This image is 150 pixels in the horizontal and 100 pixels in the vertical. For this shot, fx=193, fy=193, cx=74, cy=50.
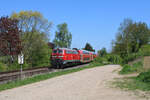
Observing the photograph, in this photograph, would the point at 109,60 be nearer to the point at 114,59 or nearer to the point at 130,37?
the point at 114,59

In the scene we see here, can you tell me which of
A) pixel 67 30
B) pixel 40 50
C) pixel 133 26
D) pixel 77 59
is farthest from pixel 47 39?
pixel 67 30

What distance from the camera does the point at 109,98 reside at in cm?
838

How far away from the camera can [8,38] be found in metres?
28.5

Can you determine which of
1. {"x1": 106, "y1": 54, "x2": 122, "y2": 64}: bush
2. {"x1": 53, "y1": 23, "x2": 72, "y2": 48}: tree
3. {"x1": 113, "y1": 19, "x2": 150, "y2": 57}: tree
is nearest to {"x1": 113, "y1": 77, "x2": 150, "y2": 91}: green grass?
{"x1": 106, "y1": 54, "x2": 122, "y2": 64}: bush

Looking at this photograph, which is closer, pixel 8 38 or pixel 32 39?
pixel 8 38

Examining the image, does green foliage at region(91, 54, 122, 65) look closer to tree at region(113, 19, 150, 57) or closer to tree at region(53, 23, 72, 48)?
tree at region(113, 19, 150, 57)

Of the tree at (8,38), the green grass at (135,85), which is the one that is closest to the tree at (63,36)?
the tree at (8,38)

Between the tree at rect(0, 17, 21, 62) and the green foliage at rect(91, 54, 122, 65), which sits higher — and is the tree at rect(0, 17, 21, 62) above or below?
above

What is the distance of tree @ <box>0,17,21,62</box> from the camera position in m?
28.2

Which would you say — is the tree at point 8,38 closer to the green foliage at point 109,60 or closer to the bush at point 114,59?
the green foliage at point 109,60

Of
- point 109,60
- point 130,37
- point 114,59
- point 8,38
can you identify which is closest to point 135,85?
point 8,38

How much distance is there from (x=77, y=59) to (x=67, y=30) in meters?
43.0

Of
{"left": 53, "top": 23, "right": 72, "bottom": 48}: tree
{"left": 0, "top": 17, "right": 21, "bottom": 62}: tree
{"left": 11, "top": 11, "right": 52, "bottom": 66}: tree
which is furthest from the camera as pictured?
{"left": 53, "top": 23, "right": 72, "bottom": 48}: tree

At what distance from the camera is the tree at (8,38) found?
2819 cm
